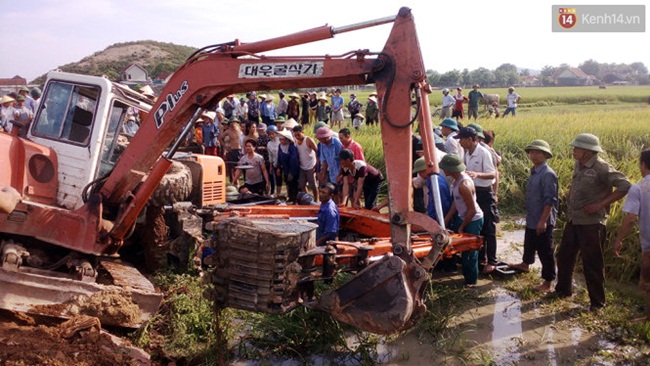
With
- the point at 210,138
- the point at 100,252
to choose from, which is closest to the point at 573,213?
the point at 100,252

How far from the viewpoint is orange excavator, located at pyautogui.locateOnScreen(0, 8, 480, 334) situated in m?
4.49

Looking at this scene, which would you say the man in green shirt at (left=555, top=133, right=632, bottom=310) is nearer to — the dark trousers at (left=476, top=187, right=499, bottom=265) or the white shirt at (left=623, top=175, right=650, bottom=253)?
the white shirt at (left=623, top=175, right=650, bottom=253)

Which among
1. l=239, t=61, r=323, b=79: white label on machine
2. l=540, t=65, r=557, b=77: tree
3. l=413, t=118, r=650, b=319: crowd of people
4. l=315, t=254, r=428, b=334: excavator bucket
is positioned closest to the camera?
l=315, t=254, r=428, b=334: excavator bucket

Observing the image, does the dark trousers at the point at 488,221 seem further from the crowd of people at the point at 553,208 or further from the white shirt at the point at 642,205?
the white shirt at the point at 642,205

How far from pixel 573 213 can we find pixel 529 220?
681 millimetres

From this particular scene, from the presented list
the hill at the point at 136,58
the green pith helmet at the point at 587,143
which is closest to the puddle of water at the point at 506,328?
the green pith helmet at the point at 587,143

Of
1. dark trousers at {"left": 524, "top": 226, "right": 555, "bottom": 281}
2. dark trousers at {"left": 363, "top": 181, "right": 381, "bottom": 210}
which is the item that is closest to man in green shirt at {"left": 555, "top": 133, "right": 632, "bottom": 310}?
dark trousers at {"left": 524, "top": 226, "right": 555, "bottom": 281}

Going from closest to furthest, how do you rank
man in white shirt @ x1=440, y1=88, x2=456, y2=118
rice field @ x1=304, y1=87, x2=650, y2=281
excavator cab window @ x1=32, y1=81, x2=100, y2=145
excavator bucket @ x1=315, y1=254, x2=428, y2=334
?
1. excavator bucket @ x1=315, y1=254, x2=428, y2=334
2. excavator cab window @ x1=32, y1=81, x2=100, y2=145
3. rice field @ x1=304, y1=87, x2=650, y2=281
4. man in white shirt @ x1=440, y1=88, x2=456, y2=118

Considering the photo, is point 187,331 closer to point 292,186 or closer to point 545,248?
point 545,248

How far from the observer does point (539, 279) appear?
7242 millimetres

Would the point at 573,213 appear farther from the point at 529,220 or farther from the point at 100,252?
the point at 100,252

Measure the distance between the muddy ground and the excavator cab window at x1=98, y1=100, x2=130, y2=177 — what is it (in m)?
1.81

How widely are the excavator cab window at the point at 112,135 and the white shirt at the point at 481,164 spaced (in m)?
4.47

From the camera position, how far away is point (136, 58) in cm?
6888
